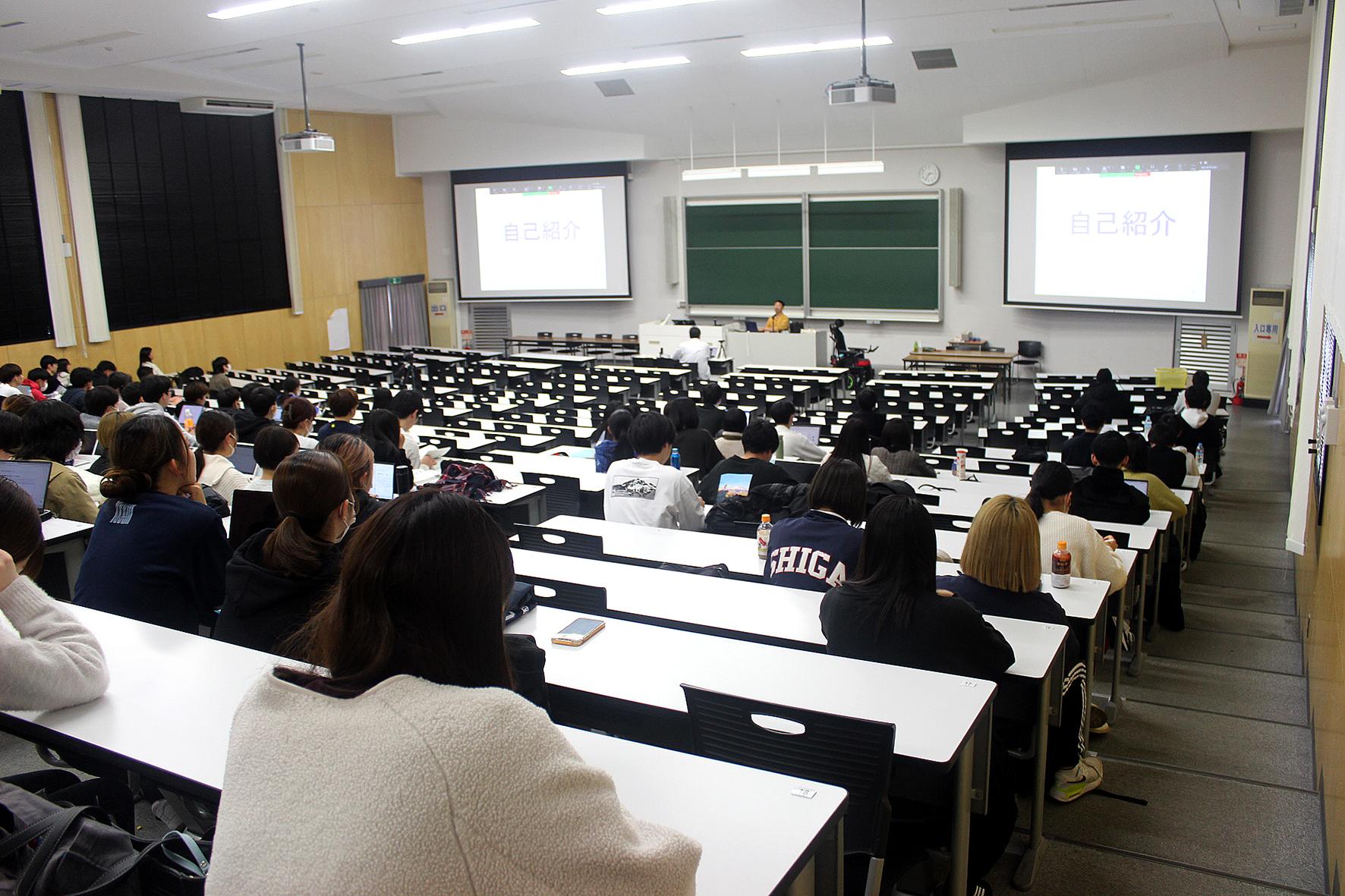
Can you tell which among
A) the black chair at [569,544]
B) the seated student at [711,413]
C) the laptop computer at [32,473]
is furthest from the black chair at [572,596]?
the seated student at [711,413]

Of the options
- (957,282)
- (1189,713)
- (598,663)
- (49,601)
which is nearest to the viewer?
(49,601)

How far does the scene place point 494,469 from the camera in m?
6.33

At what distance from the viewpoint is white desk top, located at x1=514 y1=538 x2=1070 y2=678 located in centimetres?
314

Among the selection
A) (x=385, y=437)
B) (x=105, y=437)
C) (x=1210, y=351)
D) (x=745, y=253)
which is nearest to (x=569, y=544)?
(x=385, y=437)

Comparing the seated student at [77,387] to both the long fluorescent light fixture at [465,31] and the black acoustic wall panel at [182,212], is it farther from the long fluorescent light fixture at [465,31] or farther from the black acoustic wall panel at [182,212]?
the black acoustic wall panel at [182,212]

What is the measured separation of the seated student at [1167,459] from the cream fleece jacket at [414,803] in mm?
6090

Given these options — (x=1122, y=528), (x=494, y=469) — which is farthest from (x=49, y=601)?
(x=1122, y=528)

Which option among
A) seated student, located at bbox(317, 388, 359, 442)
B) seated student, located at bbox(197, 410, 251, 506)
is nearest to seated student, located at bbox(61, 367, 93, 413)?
seated student, located at bbox(317, 388, 359, 442)

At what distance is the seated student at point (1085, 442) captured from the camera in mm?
6793

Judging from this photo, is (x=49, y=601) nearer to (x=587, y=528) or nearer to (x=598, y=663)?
(x=598, y=663)

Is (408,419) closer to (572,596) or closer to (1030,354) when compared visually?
(572,596)

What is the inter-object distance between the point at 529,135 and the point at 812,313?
5.26 metres

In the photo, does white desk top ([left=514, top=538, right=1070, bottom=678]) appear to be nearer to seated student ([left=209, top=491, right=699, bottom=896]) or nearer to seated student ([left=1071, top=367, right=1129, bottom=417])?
seated student ([left=209, top=491, right=699, bottom=896])

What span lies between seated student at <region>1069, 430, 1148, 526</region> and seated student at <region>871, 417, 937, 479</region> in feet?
3.62
